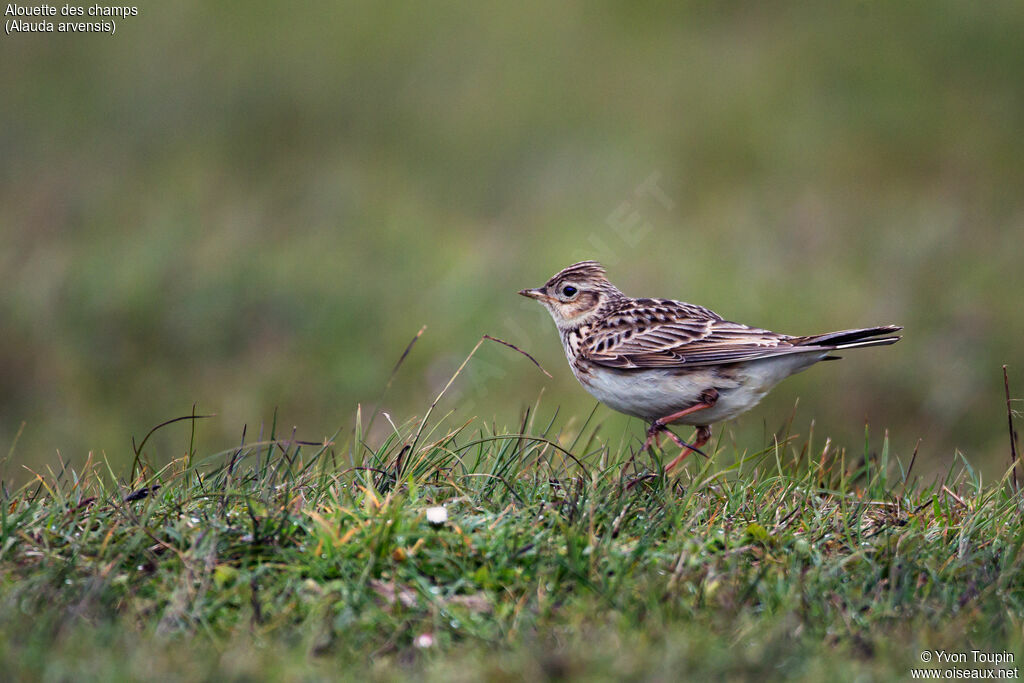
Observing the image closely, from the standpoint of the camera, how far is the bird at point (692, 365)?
20.7ft

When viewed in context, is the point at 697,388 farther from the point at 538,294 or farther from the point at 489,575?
the point at 489,575

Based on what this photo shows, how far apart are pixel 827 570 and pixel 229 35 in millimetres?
14691

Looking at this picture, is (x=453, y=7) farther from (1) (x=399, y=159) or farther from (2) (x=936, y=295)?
(2) (x=936, y=295)

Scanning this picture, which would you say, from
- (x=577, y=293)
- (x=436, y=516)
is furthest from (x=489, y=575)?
(x=577, y=293)

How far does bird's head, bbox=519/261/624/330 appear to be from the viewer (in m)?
7.47

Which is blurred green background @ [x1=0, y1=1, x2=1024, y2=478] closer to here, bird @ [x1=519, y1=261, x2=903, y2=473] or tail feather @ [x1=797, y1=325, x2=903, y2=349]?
bird @ [x1=519, y1=261, x2=903, y2=473]

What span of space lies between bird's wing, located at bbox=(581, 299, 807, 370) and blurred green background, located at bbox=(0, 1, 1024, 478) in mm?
2724

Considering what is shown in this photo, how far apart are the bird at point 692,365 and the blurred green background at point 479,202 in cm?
292

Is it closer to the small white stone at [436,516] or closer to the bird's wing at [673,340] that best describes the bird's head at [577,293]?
the bird's wing at [673,340]

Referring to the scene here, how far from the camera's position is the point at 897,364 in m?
10.7

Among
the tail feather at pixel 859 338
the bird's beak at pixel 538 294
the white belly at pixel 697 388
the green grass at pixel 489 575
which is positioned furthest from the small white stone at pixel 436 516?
the bird's beak at pixel 538 294

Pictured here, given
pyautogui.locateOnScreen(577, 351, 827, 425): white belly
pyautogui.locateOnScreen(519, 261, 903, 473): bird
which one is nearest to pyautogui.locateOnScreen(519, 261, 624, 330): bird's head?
pyautogui.locateOnScreen(519, 261, 903, 473): bird

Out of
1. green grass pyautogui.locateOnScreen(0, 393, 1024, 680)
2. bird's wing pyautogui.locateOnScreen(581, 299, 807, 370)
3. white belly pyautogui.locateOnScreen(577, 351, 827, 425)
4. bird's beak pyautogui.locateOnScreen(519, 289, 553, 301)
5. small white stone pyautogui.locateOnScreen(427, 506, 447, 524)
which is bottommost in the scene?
green grass pyautogui.locateOnScreen(0, 393, 1024, 680)

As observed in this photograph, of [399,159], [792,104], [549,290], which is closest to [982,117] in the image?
[792,104]
